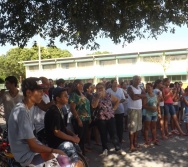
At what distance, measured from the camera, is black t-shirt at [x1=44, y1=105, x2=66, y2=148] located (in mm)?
3797

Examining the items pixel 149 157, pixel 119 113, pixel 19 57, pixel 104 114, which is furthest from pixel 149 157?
pixel 19 57

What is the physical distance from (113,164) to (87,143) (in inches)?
71.3

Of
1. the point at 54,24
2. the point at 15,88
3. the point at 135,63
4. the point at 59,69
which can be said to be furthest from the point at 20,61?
the point at 15,88

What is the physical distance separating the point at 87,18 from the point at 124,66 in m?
34.3

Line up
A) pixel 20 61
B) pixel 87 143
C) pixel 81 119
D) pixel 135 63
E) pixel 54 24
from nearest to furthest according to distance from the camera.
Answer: pixel 81 119 → pixel 87 143 → pixel 54 24 → pixel 135 63 → pixel 20 61

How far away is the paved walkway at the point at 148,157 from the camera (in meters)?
5.65

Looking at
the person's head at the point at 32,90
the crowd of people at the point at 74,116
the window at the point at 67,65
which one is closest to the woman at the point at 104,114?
the crowd of people at the point at 74,116

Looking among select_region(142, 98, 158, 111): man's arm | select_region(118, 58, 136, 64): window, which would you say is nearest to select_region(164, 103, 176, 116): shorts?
select_region(142, 98, 158, 111): man's arm

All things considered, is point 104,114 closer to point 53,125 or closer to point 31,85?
point 53,125

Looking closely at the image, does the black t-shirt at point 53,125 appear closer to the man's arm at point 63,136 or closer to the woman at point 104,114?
the man's arm at point 63,136

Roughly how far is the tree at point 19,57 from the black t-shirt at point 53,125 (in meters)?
49.7

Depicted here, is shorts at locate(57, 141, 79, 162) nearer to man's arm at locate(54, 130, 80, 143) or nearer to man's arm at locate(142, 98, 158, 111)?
man's arm at locate(54, 130, 80, 143)

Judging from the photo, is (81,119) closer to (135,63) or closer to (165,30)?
(165,30)

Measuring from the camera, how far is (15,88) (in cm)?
542
